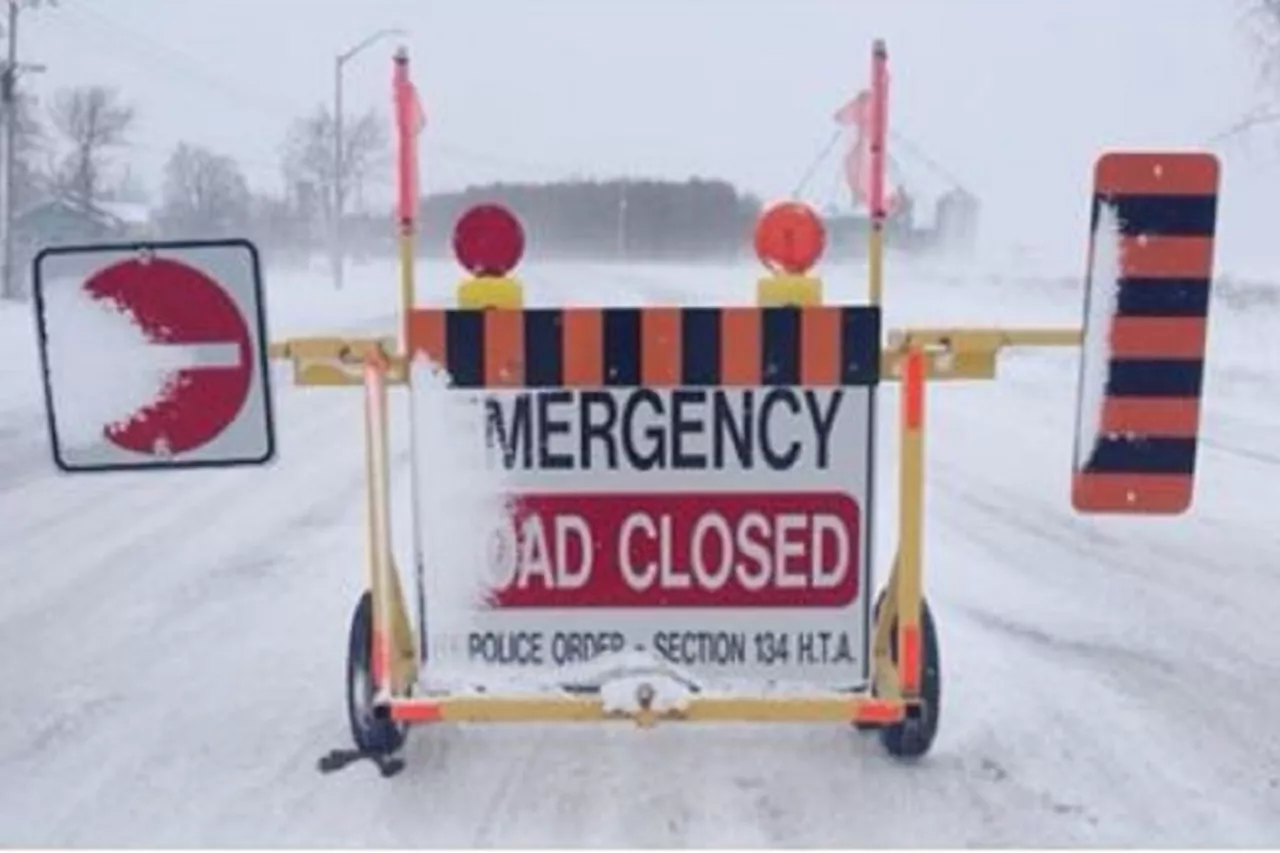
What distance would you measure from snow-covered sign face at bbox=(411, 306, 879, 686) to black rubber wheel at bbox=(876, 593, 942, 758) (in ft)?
0.47

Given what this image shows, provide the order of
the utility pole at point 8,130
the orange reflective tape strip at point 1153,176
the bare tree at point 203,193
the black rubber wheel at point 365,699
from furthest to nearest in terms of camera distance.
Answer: the bare tree at point 203,193 → the utility pole at point 8,130 → the black rubber wheel at point 365,699 → the orange reflective tape strip at point 1153,176

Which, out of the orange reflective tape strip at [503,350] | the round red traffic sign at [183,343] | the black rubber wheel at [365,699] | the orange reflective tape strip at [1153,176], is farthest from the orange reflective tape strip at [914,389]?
the round red traffic sign at [183,343]

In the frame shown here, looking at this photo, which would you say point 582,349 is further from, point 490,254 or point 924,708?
point 924,708

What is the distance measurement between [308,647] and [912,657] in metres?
2.18

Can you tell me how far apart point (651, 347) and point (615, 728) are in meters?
1.09

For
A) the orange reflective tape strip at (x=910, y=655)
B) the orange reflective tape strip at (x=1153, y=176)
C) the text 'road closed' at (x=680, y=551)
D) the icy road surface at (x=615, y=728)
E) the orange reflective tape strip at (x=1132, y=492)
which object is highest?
the orange reflective tape strip at (x=1153, y=176)

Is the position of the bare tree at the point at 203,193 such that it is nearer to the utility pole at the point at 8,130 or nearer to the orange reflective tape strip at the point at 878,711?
the utility pole at the point at 8,130

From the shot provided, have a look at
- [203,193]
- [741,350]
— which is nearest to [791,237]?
[741,350]

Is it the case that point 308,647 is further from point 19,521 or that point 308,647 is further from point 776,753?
point 19,521

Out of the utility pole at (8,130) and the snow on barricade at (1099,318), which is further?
the utility pole at (8,130)

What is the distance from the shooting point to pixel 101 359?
3354mm

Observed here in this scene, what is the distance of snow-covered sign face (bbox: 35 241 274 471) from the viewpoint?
3.32 meters

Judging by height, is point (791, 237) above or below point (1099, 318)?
above

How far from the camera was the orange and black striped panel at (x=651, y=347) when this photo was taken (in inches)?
134
